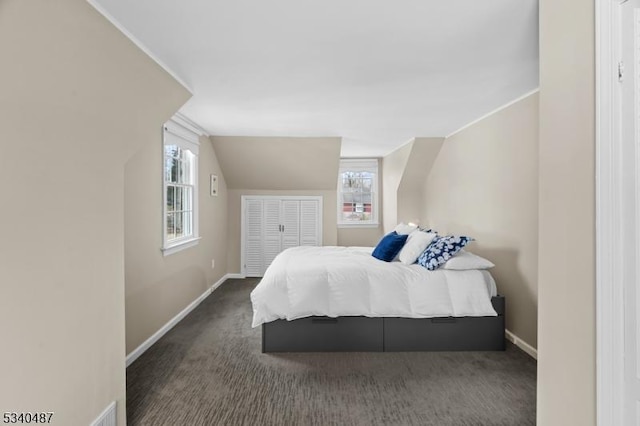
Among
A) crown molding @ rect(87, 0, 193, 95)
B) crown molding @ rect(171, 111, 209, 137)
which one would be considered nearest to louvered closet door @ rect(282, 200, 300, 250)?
crown molding @ rect(171, 111, 209, 137)

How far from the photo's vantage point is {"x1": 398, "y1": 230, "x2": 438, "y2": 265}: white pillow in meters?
3.35

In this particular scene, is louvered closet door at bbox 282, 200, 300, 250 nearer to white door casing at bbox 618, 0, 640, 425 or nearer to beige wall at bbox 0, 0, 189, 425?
beige wall at bbox 0, 0, 189, 425

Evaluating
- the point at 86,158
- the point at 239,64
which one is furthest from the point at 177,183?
the point at 86,158

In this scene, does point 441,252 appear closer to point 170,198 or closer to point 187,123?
point 170,198

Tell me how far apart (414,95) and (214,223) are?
349 cm

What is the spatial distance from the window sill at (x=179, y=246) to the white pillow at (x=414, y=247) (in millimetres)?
2386

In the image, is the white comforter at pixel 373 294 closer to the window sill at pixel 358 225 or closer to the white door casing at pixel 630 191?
the white door casing at pixel 630 191

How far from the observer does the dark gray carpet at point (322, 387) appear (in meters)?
2.14

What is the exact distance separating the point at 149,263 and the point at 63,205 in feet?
5.93

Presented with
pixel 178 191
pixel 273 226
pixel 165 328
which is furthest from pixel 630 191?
pixel 273 226

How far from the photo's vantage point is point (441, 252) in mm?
3129

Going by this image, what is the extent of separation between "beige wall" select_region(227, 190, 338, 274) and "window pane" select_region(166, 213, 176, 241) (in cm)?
211

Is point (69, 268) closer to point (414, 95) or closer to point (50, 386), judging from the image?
point (50, 386)

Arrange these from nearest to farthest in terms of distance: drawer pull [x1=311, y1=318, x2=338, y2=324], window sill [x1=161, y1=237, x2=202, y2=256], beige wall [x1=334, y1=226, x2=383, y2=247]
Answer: drawer pull [x1=311, y1=318, x2=338, y2=324] < window sill [x1=161, y1=237, x2=202, y2=256] < beige wall [x1=334, y1=226, x2=383, y2=247]
